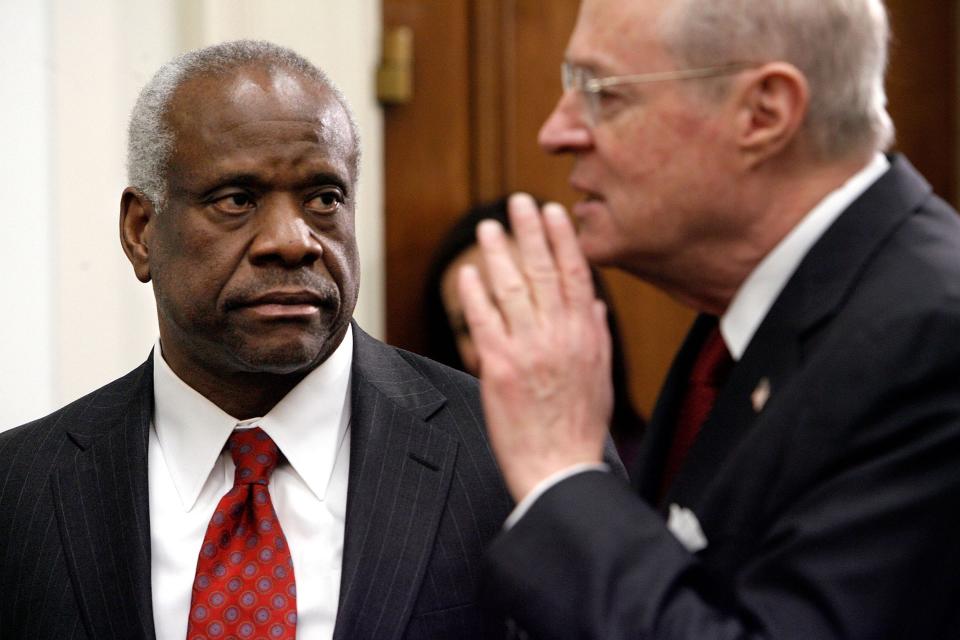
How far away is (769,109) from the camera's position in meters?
1.39

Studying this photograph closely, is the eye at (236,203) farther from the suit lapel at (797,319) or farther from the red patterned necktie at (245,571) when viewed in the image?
the suit lapel at (797,319)

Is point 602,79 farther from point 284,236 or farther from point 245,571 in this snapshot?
point 245,571

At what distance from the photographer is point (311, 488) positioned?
6.00ft

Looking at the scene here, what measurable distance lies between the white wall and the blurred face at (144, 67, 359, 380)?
0.91 m

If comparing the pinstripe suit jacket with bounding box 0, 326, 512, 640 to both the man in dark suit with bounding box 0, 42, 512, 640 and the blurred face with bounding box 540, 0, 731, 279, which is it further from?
the blurred face with bounding box 540, 0, 731, 279

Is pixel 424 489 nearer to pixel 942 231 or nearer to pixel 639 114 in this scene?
pixel 639 114

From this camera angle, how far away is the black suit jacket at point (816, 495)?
1202 mm

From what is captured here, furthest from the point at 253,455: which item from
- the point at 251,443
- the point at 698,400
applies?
the point at 698,400

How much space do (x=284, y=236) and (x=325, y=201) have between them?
104 millimetres

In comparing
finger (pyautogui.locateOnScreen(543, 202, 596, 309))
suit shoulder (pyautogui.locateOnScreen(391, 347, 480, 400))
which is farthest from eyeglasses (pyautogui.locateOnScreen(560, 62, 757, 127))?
suit shoulder (pyautogui.locateOnScreen(391, 347, 480, 400))

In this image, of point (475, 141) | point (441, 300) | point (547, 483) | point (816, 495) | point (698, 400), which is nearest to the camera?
point (816, 495)

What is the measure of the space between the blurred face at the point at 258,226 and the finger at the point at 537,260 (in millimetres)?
516

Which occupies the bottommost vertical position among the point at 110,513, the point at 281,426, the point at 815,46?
the point at 110,513

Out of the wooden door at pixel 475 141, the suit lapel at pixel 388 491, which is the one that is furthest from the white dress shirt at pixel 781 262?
the wooden door at pixel 475 141
